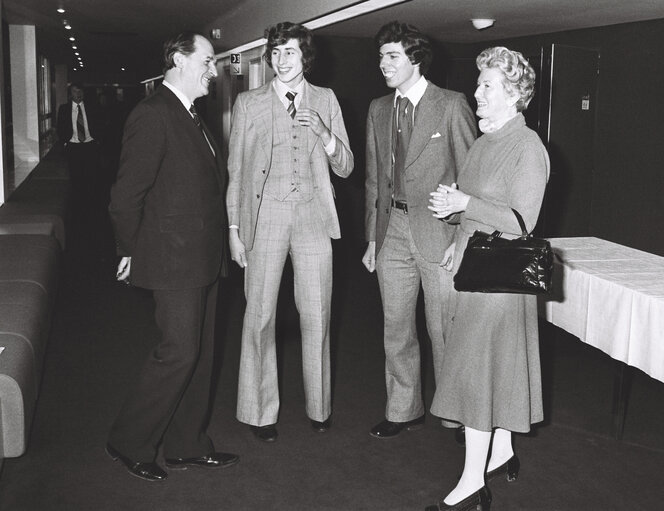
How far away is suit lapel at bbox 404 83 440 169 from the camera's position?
3.25 metres

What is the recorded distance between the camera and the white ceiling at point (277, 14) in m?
6.18

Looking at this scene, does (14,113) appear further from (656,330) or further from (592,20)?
(656,330)

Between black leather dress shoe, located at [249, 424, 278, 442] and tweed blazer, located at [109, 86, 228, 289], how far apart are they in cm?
89

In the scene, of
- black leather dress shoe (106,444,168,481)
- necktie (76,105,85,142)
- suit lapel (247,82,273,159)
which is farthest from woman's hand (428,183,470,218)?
necktie (76,105,85,142)

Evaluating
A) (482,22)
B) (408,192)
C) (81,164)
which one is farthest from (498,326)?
(81,164)

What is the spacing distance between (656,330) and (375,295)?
3.46 m

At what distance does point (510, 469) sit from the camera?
303 cm

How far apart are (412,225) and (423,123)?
0.43m

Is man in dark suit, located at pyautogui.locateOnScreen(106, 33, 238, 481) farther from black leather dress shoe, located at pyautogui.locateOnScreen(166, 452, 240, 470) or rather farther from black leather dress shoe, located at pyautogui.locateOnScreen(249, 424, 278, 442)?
black leather dress shoe, located at pyautogui.locateOnScreen(249, 424, 278, 442)

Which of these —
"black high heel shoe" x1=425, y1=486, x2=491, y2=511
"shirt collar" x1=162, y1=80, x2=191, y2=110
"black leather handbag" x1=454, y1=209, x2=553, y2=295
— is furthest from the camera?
"shirt collar" x1=162, y1=80, x2=191, y2=110

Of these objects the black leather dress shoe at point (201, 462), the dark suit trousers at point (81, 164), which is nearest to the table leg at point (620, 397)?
the black leather dress shoe at point (201, 462)

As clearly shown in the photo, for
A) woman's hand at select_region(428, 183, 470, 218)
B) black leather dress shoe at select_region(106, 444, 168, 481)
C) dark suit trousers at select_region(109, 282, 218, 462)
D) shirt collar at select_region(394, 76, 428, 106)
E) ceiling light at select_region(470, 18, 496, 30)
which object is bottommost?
black leather dress shoe at select_region(106, 444, 168, 481)

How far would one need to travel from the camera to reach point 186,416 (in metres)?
3.13

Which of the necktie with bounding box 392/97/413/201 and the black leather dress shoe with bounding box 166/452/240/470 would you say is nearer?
the black leather dress shoe with bounding box 166/452/240/470
